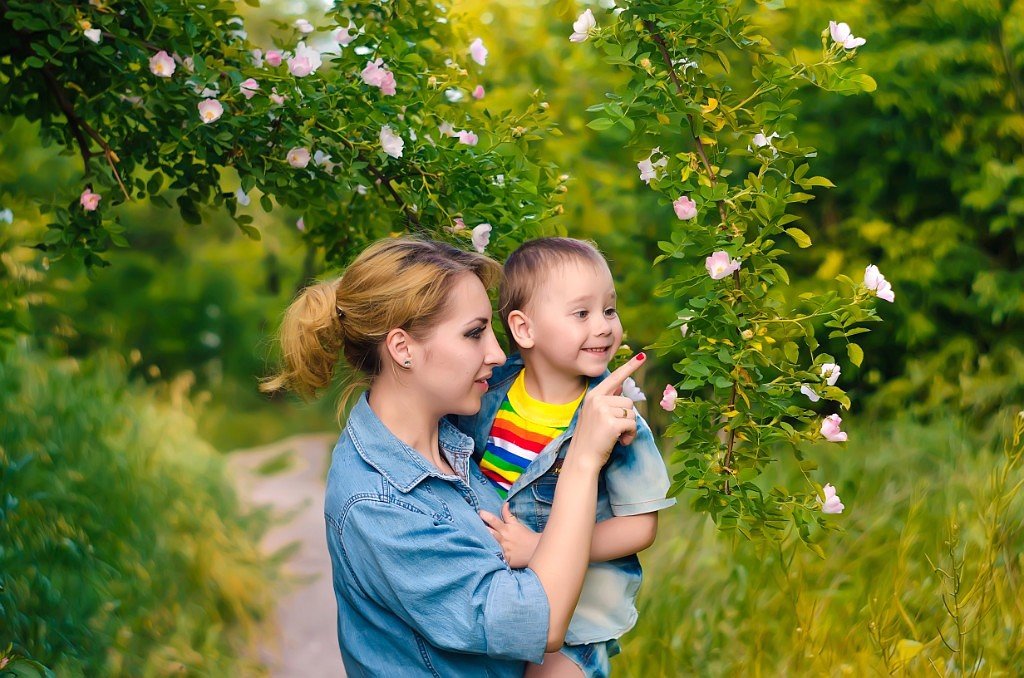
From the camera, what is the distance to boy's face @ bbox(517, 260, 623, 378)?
2158 millimetres

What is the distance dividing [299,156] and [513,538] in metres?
1.16

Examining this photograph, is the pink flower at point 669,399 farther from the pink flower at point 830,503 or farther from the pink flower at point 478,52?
the pink flower at point 478,52

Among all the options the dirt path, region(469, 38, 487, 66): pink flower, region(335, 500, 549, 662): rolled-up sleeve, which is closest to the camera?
region(335, 500, 549, 662): rolled-up sleeve

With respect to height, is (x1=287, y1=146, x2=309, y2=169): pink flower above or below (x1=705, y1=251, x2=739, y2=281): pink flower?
above

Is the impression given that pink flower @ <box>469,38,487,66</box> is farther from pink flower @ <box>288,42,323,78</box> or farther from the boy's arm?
the boy's arm

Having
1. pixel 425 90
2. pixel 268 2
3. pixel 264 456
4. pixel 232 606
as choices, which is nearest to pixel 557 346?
pixel 425 90

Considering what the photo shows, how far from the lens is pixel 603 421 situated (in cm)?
195

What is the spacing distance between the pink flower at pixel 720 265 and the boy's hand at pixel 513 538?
1.98 ft

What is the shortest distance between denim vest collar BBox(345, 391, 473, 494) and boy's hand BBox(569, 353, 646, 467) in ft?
0.88

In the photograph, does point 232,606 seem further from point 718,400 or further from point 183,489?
point 718,400

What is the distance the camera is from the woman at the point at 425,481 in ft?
6.15

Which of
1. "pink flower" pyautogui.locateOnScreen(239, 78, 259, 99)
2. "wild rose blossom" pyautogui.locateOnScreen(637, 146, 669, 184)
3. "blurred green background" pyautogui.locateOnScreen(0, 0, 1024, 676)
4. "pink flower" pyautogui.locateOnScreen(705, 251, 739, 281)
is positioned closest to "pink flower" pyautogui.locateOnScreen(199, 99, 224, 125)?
"pink flower" pyautogui.locateOnScreen(239, 78, 259, 99)

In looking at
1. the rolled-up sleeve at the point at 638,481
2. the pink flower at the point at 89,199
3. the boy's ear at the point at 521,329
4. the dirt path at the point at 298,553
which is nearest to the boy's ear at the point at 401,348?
the boy's ear at the point at 521,329

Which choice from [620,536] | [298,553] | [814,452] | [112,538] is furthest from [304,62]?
[298,553]
